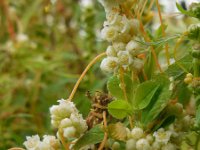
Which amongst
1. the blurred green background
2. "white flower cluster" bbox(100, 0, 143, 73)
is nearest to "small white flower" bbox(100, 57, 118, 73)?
"white flower cluster" bbox(100, 0, 143, 73)

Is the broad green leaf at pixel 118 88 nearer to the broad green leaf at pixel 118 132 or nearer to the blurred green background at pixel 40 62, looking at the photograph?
the broad green leaf at pixel 118 132

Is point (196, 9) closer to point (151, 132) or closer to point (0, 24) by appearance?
point (151, 132)

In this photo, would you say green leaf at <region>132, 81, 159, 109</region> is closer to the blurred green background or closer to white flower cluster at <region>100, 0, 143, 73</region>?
white flower cluster at <region>100, 0, 143, 73</region>

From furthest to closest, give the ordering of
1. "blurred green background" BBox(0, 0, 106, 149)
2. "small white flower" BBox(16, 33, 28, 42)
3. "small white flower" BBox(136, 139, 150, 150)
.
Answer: "small white flower" BBox(16, 33, 28, 42), "blurred green background" BBox(0, 0, 106, 149), "small white flower" BBox(136, 139, 150, 150)

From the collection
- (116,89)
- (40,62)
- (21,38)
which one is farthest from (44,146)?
(21,38)

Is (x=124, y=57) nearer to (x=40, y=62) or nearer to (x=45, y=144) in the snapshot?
(x=45, y=144)

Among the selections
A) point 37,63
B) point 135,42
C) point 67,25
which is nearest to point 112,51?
point 135,42
